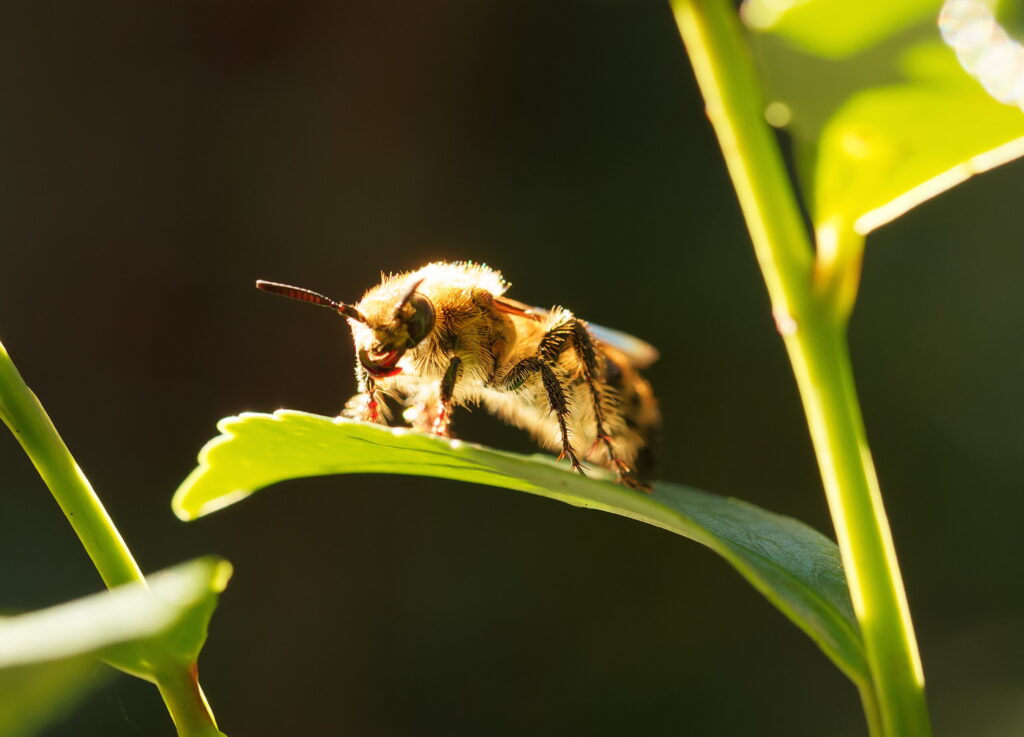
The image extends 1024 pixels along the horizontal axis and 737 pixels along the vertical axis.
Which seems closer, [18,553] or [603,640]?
[18,553]

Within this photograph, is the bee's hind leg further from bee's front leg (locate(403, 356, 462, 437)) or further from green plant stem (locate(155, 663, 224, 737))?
green plant stem (locate(155, 663, 224, 737))

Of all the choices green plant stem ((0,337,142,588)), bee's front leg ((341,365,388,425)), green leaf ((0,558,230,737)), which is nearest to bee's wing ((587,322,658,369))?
bee's front leg ((341,365,388,425))

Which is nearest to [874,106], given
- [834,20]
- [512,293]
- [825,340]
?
[834,20]

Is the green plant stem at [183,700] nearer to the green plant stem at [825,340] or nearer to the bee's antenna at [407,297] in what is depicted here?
the green plant stem at [825,340]

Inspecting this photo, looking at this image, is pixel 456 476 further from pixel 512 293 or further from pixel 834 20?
pixel 512 293

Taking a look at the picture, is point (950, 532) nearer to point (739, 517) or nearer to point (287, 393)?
point (287, 393)

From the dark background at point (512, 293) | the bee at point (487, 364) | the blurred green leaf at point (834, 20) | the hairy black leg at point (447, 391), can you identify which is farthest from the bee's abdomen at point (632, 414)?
the dark background at point (512, 293)

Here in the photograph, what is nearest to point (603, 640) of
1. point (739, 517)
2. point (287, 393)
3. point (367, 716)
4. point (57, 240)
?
point (367, 716)
